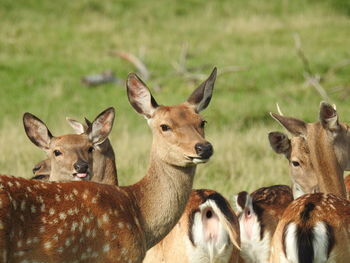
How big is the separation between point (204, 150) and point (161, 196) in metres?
0.53

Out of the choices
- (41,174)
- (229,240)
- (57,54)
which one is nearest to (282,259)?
A: (229,240)

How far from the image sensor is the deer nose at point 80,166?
782 centimetres

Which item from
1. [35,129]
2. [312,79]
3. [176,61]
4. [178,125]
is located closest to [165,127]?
Answer: [178,125]

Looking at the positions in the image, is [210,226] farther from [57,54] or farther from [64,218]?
[57,54]

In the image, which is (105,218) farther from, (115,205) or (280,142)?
(280,142)

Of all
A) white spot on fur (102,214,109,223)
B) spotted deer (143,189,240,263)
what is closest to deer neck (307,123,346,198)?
spotted deer (143,189,240,263)

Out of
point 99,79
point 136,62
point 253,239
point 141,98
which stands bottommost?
point 253,239

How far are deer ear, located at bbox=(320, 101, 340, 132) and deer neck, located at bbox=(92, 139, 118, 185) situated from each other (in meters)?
1.89

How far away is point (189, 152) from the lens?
645 centimetres

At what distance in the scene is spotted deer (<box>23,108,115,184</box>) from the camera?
312 inches

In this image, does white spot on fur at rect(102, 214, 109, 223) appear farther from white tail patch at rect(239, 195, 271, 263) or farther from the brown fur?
white tail patch at rect(239, 195, 271, 263)

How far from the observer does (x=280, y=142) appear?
8117 mm

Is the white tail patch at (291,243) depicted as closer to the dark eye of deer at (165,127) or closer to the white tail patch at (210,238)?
the white tail patch at (210,238)

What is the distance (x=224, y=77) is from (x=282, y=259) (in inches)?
535
